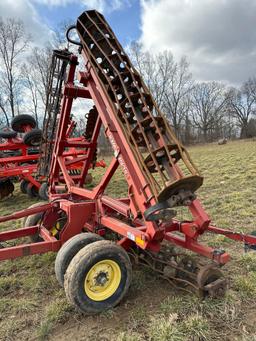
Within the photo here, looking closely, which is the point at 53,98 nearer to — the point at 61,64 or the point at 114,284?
the point at 61,64

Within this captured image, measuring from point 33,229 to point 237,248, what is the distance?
317 cm

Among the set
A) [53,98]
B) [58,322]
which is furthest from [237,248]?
[53,98]

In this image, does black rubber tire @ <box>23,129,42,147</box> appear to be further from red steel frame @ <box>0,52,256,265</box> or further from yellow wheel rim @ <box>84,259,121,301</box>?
yellow wheel rim @ <box>84,259,121,301</box>

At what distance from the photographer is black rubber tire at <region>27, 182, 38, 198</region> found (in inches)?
378

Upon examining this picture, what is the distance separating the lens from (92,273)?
3.08 m

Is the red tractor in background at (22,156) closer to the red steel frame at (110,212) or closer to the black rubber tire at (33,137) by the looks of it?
the black rubber tire at (33,137)

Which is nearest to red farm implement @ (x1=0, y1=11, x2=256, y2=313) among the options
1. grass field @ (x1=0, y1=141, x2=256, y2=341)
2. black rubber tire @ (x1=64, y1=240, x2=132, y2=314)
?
black rubber tire @ (x1=64, y1=240, x2=132, y2=314)

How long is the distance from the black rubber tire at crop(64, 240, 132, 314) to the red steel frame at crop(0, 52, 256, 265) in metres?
0.30

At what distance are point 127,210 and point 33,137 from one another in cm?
623

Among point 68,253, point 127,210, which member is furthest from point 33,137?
point 68,253

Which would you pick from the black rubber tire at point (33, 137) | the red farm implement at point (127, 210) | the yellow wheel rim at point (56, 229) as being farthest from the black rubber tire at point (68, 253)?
the black rubber tire at point (33, 137)

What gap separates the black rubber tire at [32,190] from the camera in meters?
9.60

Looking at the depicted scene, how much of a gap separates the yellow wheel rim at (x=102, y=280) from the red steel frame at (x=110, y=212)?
0.39m

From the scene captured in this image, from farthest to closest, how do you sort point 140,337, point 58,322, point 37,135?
point 37,135, point 58,322, point 140,337
